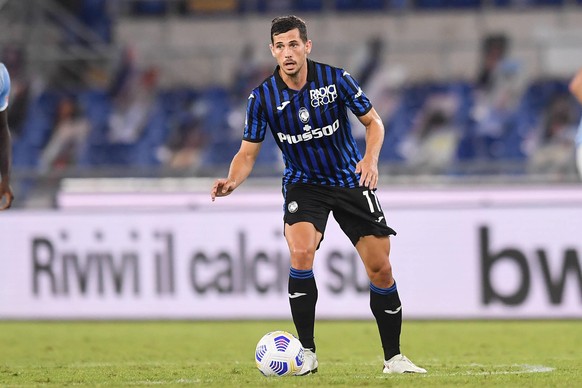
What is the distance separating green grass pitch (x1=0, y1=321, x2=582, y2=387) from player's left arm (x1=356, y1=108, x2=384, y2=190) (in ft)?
3.56

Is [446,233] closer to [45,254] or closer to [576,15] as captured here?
[45,254]

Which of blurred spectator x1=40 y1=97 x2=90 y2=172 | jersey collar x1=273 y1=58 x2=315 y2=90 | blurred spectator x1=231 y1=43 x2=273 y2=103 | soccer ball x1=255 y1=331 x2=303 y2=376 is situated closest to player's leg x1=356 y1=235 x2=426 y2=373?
soccer ball x1=255 y1=331 x2=303 y2=376

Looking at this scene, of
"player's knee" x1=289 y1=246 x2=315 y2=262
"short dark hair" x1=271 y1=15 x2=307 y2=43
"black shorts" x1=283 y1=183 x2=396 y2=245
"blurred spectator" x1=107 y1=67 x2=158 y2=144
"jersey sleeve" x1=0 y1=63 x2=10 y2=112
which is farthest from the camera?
"blurred spectator" x1=107 y1=67 x2=158 y2=144

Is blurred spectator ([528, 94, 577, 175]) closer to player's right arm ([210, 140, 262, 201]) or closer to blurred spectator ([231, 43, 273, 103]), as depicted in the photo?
blurred spectator ([231, 43, 273, 103])

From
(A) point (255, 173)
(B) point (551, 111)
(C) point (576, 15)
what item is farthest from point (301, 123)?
(C) point (576, 15)

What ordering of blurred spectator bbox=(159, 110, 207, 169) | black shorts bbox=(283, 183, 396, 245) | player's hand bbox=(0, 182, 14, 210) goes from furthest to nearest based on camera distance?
blurred spectator bbox=(159, 110, 207, 169) < player's hand bbox=(0, 182, 14, 210) < black shorts bbox=(283, 183, 396, 245)

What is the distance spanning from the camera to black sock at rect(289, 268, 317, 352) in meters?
6.52

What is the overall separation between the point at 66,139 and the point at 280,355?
39.8ft

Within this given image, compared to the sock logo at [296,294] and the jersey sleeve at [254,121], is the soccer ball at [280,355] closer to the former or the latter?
the sock logo at [296,294]

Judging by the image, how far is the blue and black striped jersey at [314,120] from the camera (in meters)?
6.53

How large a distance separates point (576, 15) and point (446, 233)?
8715mm

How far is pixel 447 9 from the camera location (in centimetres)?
2005

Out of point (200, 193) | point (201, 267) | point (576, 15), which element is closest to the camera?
point (201, 267)

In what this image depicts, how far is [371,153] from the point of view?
6273 mm
